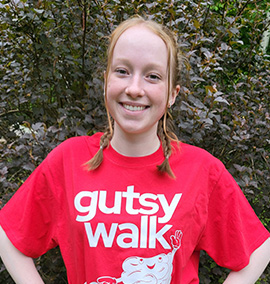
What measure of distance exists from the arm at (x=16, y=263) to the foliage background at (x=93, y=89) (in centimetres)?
47

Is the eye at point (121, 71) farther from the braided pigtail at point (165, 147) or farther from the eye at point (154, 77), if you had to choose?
the braided pigtail at point (165, 147)

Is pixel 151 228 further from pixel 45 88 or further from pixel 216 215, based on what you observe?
pixel 45 88

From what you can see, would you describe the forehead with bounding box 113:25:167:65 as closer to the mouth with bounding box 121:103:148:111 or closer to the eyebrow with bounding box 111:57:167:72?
the eyebrow with bounding box 111:57:167:72

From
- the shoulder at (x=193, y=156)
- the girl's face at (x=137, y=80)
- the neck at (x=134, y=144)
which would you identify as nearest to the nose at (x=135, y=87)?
the girl's face at (x=137, y=80)

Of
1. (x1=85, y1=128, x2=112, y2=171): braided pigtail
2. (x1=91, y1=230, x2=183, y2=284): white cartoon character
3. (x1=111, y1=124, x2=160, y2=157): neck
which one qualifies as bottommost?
(x1=91, y1=230, x2=183, y2=284): white cartoon character

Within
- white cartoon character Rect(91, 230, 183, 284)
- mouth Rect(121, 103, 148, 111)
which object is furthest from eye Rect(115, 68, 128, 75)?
white cartoon character Rect(91, 230, 183, 284)

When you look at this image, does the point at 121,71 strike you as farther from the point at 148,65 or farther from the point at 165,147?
the point at 165,147

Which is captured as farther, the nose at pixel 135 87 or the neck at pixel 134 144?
the neck at pixel 134 144

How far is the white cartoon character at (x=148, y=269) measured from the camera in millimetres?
1451

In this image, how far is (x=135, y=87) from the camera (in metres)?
1.45

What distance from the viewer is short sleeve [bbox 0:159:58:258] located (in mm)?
1606

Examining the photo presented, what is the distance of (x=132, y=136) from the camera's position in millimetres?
1599

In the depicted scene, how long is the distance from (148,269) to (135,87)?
0.67 m

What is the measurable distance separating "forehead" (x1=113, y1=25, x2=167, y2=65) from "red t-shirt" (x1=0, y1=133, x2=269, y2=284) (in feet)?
1.33
